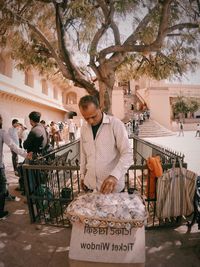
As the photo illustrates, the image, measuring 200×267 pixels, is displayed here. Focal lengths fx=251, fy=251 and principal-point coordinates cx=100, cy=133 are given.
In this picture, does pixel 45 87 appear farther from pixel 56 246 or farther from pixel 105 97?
pixel 56 246

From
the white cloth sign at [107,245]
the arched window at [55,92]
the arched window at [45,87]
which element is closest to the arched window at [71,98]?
the arched window at [55,92]

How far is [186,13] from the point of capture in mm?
6418

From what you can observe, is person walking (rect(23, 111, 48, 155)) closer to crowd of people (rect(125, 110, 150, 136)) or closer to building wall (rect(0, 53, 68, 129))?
building wall (rect(0, 53, 68, 129))

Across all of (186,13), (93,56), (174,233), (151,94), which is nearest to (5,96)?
(93,56)

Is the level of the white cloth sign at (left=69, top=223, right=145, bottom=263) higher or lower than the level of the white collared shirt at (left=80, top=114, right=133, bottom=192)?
lower

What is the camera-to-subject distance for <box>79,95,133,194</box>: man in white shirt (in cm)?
235

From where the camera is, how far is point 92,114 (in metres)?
2.36

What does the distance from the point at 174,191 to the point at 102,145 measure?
1.55 m

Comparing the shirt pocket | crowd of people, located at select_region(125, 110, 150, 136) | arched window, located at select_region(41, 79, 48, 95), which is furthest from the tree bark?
arched window, located at select_region(41, 79, 48, 95)

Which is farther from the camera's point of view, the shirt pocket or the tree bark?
the tree bark

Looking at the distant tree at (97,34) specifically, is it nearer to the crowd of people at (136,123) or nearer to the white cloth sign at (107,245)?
the white cloth sign at (107,245)

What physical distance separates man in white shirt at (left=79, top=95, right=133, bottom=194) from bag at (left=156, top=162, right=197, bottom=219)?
1.12 meters

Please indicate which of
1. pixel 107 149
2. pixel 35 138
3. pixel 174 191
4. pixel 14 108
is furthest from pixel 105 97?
pixel 14 108

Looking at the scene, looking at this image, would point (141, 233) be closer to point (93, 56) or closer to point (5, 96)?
point (93, 56)
